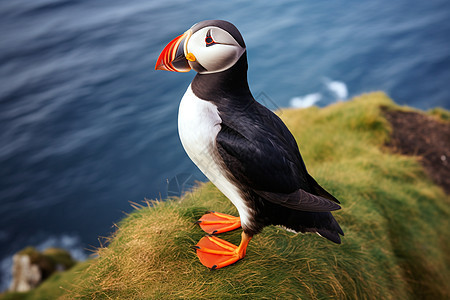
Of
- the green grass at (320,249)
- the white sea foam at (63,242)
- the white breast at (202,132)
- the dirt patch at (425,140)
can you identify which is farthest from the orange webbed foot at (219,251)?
the white sea foam at (63,242)

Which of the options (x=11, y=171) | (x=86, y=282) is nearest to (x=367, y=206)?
(x=86, y=282)

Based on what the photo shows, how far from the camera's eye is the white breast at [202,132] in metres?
1.93

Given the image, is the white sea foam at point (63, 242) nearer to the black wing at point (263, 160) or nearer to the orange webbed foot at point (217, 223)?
the orange webbed foot at point (217, 223)

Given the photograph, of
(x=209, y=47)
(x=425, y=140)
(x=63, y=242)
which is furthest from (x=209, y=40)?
(x=63, y=242)

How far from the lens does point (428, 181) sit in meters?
5.50

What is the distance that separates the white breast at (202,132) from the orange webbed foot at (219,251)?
502 mm

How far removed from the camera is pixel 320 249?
2916mm

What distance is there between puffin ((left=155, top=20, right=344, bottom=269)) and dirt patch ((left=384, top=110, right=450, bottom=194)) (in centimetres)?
462

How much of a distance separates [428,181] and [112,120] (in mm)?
10023

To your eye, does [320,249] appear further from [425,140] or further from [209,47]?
[425,140]

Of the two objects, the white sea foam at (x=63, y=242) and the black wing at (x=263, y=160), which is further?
the white sea foam at (x=63, y=242)

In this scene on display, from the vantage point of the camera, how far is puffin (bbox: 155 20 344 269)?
1.90 metres

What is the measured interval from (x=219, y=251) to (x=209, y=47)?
1410mm

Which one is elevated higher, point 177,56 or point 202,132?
point 177,56
